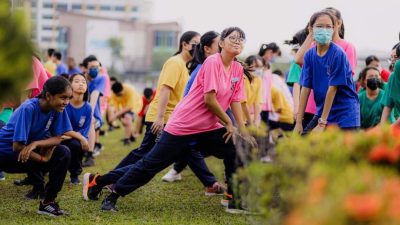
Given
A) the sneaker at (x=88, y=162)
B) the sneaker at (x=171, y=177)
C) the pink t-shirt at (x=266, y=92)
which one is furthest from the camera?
the pink t-shirt at (x=266, y=92)

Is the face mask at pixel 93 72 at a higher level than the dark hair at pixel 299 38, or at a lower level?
lower

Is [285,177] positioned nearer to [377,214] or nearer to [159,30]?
[377,214]

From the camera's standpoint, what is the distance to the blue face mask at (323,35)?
21.6 feet

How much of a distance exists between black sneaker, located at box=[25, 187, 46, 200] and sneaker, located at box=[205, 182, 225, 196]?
5.88ft

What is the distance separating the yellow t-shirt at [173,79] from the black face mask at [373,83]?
2676 millimetres

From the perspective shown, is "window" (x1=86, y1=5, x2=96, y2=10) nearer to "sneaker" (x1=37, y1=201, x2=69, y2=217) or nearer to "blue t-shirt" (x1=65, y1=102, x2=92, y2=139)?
"blue t-shirt" (x1=65, y1=102, x2=92, y2=139)

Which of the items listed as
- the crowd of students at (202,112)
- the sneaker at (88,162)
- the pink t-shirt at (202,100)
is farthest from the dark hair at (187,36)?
the sneaker at (88,162)

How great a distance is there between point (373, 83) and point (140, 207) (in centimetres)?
364

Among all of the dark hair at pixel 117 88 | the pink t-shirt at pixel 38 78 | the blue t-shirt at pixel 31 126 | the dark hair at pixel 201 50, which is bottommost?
the dark hair at pixel 117 88

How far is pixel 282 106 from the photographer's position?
41.6 ft

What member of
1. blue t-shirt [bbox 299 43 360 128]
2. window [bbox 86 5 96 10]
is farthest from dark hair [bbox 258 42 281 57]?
window [bbox 86 5 96 10]

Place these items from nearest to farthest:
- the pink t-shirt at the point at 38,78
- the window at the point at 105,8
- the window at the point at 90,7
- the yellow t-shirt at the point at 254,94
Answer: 1. the pink t-shirt at the point at 38,78
2. the yellow t-shirt at the point at 254,94
3. the window at the point at 90,7
4. the window at the point at 105,8

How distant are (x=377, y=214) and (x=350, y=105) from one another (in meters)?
4.29

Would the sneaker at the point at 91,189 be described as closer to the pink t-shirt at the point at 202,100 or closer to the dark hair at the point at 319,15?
the pink t-shirt at the point at 202,100
